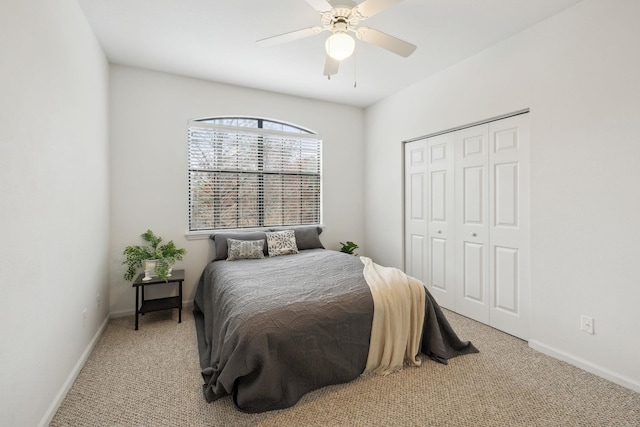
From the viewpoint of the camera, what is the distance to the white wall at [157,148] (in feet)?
10.2

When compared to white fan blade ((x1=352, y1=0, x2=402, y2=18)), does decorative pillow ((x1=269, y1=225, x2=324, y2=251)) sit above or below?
below

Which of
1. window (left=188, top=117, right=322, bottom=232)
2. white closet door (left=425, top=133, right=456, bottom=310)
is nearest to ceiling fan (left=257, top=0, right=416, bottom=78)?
white closet door (left=425, top=133, right=456, bottom=310)

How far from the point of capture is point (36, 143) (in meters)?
1.47

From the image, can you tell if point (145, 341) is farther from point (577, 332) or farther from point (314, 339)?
point (577, 332)

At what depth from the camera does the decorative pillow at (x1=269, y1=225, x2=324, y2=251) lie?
380 centimetres

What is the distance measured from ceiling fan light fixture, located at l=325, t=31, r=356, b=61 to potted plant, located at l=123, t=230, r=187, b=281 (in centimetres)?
250

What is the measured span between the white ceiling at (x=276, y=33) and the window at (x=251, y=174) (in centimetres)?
66

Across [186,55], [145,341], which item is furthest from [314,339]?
[186,55]

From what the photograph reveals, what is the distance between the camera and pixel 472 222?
3.01 m

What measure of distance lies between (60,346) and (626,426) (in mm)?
3319

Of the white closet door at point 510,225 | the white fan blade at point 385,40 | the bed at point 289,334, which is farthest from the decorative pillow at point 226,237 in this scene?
the white closet door at point 510,225

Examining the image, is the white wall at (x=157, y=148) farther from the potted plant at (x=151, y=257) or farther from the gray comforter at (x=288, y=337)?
the gray comforter at (x=288, y=337)

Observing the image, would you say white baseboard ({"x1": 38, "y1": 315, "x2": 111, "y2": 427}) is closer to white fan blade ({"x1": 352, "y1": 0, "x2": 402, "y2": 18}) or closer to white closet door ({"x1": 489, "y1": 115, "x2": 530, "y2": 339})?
white fan blade ({"x1": 352, "y1": 0, "x2": 402, "y2": 18})

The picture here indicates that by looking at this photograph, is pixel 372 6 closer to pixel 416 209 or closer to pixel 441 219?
pixel 441 219
